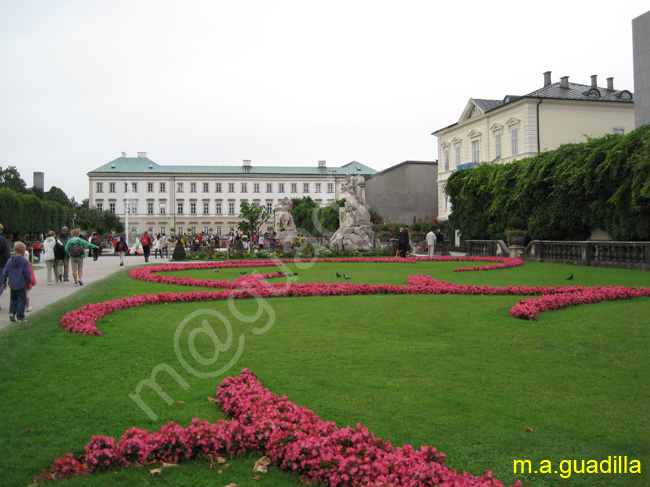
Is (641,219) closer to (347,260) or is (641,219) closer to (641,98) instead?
(641,98)

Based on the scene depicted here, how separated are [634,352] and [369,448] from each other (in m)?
4.63

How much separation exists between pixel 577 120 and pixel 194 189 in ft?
232

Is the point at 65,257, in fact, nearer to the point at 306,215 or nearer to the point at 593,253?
the point at 593,253

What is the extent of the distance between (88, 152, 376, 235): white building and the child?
3210 inches

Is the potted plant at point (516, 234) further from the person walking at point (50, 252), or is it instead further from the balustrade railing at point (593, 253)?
the person walking at point (50, 252)

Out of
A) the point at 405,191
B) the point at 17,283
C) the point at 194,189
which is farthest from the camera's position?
the point at 194,189

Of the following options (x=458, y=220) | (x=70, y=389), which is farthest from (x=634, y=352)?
(x=458, y=220)

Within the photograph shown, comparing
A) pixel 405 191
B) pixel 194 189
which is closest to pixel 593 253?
pixel 405 191

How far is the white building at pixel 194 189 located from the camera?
9388 centimetres

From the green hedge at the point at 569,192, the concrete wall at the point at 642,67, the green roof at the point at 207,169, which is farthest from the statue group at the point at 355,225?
the green roof at the point at 207,169

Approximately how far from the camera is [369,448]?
3.79 metres

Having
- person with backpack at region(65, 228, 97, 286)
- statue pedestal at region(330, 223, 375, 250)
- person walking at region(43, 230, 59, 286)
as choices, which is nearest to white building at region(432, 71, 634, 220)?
statue pedestal at region(330, 223, 375, 250)

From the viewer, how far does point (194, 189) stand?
320 feet

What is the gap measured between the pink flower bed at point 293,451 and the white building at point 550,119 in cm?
4024
